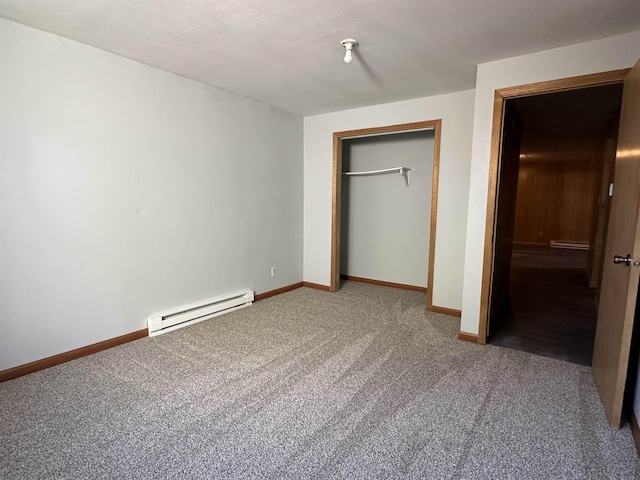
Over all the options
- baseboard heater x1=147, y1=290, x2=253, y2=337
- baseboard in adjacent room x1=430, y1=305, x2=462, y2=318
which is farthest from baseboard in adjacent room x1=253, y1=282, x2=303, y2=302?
baseboard in adjacent room x1=430, y1=305, x2=462, y2=318

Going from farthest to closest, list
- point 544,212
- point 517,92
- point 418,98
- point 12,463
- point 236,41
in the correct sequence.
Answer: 1. point 544,212
2. point 418,98
3. point 517,92
4. point 236,41
5. point 12,463

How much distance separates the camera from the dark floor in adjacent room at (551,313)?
2.91m

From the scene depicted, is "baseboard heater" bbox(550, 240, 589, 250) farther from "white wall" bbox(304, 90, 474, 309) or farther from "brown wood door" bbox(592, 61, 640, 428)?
"brown wood door" bbox(592, 61, 640, 428)

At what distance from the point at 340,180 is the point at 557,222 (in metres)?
8.06

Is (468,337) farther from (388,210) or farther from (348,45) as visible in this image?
(348,45)

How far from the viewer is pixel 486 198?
9.17ft

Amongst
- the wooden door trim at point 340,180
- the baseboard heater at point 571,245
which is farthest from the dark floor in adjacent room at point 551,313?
the baseboard heater at point 571,245

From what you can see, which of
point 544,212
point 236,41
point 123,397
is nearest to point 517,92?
point 236,41

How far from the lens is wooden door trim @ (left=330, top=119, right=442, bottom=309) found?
3.65 meters

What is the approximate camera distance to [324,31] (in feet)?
7.23

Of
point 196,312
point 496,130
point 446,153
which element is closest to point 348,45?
point 496,130

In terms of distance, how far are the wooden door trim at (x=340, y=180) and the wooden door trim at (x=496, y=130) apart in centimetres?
92

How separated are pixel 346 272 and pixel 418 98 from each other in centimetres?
278

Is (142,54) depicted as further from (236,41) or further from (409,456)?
(409,456)
